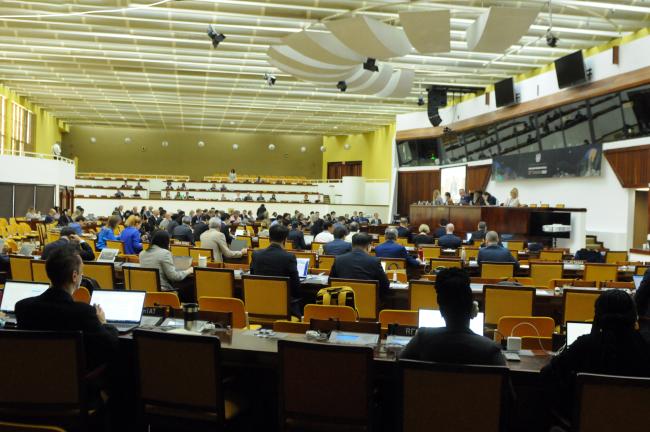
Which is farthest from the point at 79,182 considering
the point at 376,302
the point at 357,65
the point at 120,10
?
the point at 376,302

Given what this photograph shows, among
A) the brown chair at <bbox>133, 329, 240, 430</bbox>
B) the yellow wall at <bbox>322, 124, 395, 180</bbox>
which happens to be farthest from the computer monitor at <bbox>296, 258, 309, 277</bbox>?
the yellow wall at <bbox>322, 124, 395, 180</bbox>

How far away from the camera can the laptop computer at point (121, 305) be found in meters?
4.43

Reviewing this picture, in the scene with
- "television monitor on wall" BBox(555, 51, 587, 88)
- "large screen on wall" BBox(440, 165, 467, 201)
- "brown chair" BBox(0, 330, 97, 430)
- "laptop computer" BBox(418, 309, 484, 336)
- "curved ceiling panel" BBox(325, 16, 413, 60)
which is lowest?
"brown chair" BBox(0, 330, 97, 430)

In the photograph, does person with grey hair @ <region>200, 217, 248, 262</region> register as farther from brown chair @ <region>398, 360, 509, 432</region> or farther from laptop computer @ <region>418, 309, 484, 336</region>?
brown chair @ <region>398, 360, 509, 432</region>

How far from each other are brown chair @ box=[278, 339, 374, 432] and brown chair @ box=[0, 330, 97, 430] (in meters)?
1.03

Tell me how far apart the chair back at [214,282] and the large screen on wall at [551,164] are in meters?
12.4

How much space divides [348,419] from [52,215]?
20032 millimetres

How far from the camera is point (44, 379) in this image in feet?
10.8

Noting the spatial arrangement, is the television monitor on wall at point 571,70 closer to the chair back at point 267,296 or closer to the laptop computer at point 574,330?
the chair back at point 267,296

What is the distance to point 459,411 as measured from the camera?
9.32ft

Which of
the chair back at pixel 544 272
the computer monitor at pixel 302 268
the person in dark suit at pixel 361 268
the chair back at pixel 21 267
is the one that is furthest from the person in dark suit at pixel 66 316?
the chair back at pixel 544 272

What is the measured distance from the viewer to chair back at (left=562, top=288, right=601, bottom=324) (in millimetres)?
6234

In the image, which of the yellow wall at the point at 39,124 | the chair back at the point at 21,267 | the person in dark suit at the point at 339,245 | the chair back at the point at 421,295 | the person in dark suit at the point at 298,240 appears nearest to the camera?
the chair back at the point at 421,295

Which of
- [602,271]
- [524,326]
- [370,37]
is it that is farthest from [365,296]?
[370,37]
